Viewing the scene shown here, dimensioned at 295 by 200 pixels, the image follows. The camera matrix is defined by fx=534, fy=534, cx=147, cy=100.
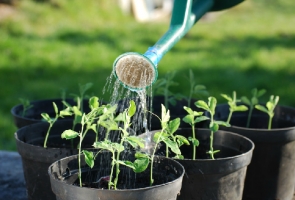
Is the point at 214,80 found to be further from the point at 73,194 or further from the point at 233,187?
the point at 73,194

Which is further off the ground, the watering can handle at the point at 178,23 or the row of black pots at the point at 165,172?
the watering can handle at the point at 178,23

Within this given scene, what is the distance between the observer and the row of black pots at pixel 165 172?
5.69 feet

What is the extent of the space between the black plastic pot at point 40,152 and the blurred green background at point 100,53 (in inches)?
56.4

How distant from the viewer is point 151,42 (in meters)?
6.41

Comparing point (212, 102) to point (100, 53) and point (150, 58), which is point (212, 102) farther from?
point (100, 53)

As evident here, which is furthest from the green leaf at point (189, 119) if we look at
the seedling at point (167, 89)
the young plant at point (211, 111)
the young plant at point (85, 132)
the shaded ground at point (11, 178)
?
the shaded ground at point (11, 178)

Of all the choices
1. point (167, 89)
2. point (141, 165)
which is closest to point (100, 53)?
point (167, 89)

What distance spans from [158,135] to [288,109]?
43.9 inches

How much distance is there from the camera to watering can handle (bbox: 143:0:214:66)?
2.12 metres

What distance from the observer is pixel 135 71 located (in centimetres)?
212

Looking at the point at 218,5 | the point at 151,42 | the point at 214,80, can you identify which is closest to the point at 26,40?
the point at 151,42

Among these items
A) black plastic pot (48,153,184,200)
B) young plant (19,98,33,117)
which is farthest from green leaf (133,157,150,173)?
young plant (19,98,33,117)

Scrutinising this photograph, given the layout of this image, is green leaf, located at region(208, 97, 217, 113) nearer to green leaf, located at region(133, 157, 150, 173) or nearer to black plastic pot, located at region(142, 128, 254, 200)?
black plastic pot, located at region(142, 128, 254, 200)

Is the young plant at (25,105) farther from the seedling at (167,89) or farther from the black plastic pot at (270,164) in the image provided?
the black plastic pot at (270,164)
